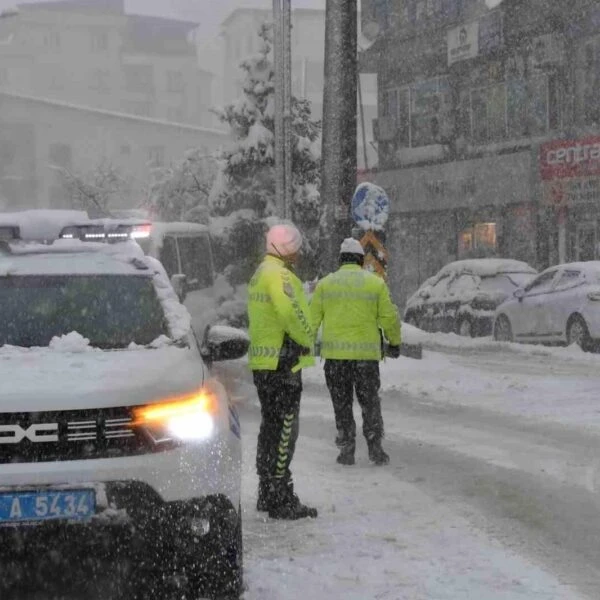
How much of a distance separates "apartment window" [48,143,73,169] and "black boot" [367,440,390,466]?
5741 cm

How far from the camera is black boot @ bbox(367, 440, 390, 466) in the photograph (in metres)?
9.39

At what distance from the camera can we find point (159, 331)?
20.6 ft

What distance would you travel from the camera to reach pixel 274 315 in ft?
24.8

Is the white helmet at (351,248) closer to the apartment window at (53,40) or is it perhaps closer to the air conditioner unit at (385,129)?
the air conditioner unit at (385,129)

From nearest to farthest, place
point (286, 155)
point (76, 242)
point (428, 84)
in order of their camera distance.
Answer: point (76, 242) → point (286, 155) → point (428, 84)

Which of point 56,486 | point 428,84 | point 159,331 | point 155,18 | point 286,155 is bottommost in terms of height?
point 56,486

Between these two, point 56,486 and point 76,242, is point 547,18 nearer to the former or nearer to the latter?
point 76,242

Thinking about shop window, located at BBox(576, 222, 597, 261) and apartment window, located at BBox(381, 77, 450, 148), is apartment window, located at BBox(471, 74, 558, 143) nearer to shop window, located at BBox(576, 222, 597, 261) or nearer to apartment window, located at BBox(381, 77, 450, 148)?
apartment window, located at BBox(381, 77, 450, 148)

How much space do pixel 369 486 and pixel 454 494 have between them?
1.98 feet

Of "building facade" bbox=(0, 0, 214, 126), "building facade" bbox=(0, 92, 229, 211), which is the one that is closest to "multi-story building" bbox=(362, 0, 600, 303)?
"building facade" bbox=(0, 92, 229, 211)

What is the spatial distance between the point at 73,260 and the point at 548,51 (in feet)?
89.6

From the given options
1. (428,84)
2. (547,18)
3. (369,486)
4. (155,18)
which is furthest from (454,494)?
(155,18)

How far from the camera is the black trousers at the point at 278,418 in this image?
7527 millimetres

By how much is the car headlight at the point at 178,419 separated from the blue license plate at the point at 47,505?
14.5 inches
